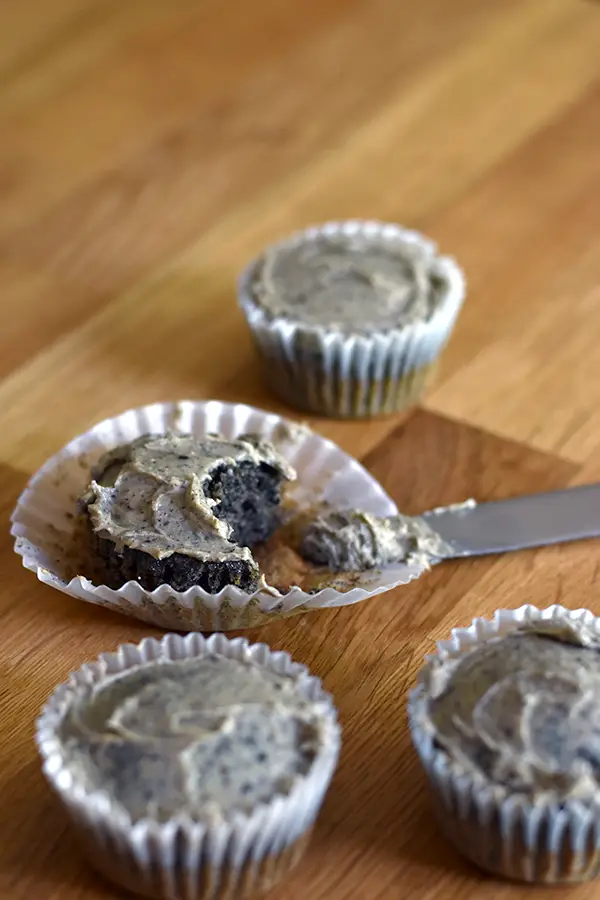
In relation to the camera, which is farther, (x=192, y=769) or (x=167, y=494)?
(x=167, y=494)

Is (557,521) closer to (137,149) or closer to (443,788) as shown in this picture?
(443,788)

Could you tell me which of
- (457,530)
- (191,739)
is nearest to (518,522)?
(457,530)

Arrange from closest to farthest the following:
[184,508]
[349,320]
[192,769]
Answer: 1. [192,769]
2. [184,508]
3. [349,320]

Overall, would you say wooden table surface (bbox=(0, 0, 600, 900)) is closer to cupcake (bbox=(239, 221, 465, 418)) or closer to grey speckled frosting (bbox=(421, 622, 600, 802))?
cupcake (bbox=(239, 221, 465, 418))

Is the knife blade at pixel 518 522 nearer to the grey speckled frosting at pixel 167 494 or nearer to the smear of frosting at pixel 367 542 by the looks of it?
the smear of frosting at pixel 367 542

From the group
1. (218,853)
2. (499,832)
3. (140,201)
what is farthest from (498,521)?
(140,201)

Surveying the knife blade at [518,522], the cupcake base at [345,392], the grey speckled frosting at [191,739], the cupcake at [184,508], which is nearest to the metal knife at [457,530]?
the knife blade at [518,522]

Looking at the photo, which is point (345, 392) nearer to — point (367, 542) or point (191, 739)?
point (367, 542)
